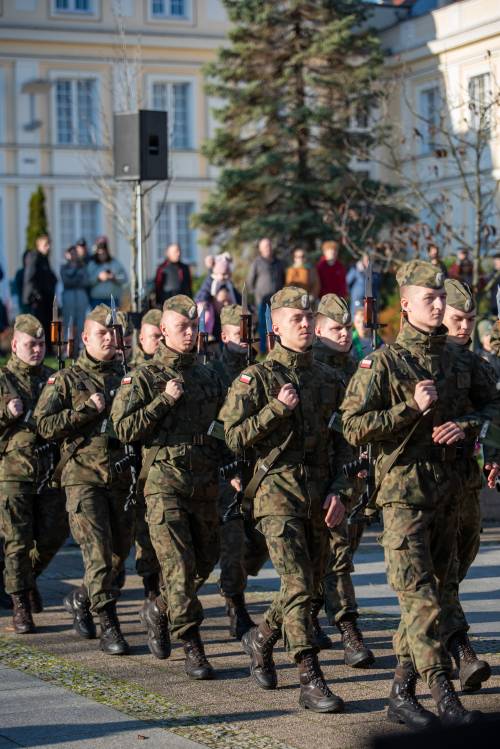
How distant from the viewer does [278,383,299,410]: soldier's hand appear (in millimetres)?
7930

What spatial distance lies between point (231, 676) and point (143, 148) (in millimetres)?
9137

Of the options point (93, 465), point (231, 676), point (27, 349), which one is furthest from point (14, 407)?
point (231, 676)

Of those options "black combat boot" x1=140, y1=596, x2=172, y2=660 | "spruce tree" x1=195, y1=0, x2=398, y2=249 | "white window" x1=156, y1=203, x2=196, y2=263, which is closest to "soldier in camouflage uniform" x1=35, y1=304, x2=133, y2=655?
"black combat boot" x1=140, y1=596, x2=172, y2=660

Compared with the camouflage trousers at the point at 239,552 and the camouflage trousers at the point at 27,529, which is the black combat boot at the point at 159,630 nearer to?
the camouflage trousers at the point at 239,552

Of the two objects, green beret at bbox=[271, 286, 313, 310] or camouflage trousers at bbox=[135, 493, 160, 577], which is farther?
camouflage trousers at bbox=[135, 493, 160, 577]

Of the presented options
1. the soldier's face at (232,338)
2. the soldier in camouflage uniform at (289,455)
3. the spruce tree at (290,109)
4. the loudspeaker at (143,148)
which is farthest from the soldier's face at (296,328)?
the spruce tree at (290,109)

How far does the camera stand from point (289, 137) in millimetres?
33094

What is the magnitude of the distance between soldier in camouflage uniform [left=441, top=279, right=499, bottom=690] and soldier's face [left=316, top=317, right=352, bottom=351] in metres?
1.24

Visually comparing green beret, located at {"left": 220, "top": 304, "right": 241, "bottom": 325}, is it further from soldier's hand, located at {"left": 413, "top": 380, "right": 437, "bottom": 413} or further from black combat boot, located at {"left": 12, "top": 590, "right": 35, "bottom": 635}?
soldier's hand, located at {"left": 413, "top": 380, "right": 437, "bottom": 413}

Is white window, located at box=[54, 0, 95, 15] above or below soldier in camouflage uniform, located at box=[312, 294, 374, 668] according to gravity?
above

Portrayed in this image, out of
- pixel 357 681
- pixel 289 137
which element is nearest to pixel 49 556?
pixel 357 681

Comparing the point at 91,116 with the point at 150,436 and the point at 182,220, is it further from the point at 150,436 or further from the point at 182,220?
the point at 150,436

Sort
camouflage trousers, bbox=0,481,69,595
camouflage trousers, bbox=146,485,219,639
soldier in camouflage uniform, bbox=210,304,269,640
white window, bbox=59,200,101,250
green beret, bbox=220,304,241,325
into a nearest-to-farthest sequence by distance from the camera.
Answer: camouflage trousers, bbox=146,485,219,639
soldier in camouflage uniform, bbox=210,304,269,640
camouflage trousers, bbox=0,481,69,595
green beret, bbox=220,304,241,325
white window, bbox=59,200,101,250

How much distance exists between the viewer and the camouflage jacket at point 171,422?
8.83 meters
